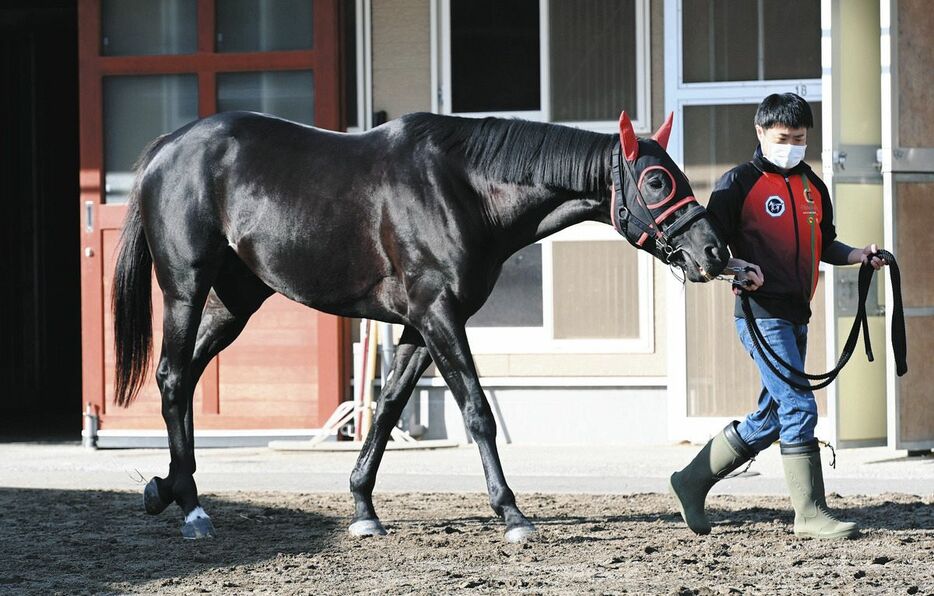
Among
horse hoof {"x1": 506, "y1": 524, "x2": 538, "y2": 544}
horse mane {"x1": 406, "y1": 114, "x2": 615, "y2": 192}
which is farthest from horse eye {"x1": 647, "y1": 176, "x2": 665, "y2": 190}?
horse hoof {"x1": 506, "y1": 524, "x2": 538, "y2": 544}

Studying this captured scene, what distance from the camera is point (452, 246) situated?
5504 millimetres

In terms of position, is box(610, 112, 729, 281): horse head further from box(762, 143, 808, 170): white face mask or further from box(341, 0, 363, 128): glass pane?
box(341, 0, 363, 128): glass pane

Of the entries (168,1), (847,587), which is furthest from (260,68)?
(847,587)

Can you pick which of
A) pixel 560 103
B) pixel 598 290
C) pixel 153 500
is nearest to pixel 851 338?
pixel 153 500

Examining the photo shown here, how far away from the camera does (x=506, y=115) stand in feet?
30.3

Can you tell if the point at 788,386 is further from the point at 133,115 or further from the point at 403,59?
the point at 133,115

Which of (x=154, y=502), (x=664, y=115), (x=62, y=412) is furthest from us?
(x=62, y=412)

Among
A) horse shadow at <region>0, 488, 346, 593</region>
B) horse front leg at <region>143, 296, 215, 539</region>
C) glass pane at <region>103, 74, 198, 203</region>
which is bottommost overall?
horse shadow at <region>0, 488, 346, 593</region>

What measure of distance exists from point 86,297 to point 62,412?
10.7 ft

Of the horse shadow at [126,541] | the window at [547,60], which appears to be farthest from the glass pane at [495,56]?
the horse shadow at [126,541]

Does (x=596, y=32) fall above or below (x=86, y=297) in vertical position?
above

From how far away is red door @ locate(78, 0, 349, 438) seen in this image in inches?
362

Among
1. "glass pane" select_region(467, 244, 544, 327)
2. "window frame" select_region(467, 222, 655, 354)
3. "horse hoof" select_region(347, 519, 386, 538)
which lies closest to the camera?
"horse hoof" select_region(347, 519, 386, 538)

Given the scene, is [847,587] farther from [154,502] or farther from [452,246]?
[154,502]
